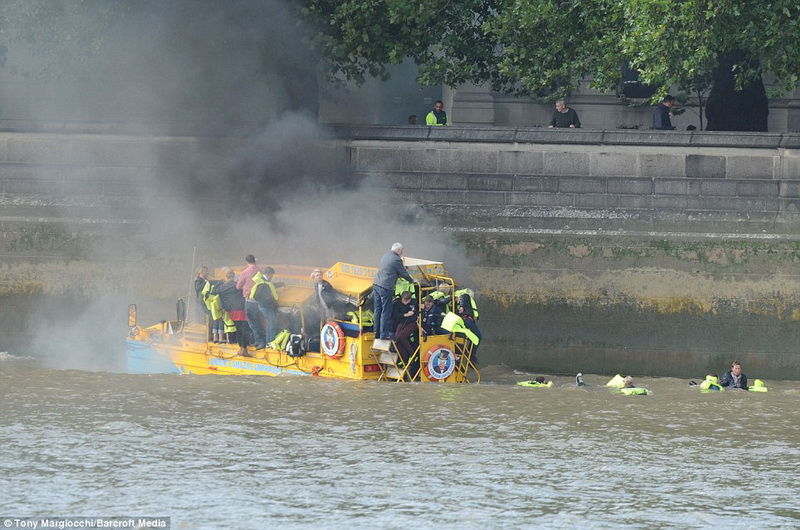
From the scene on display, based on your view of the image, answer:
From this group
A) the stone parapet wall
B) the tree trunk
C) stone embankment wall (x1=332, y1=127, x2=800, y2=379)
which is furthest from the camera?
the tree trunk

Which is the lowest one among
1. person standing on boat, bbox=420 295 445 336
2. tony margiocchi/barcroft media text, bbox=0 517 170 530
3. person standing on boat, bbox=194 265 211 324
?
tony margiocchi/barcroft media text, bbox=0 517 170 530

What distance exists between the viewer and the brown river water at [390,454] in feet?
42.7

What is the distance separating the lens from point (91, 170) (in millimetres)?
23891

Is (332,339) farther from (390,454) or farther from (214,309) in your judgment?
(390,454)

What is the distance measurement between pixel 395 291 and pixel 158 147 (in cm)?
733

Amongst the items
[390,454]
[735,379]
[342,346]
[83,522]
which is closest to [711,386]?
[735,379]

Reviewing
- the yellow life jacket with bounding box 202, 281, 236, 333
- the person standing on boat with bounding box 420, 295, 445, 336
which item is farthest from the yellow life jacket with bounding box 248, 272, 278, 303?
the person standing on boat with bounding box 420, 295, 445, 336

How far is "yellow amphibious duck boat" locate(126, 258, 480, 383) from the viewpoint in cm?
1839

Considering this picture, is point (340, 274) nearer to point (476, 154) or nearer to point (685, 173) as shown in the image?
point (476, 154)

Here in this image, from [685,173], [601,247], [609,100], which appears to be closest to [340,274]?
[601,247]

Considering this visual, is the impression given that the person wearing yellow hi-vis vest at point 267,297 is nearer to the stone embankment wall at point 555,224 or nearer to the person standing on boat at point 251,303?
the person standing on boat at point 251,303

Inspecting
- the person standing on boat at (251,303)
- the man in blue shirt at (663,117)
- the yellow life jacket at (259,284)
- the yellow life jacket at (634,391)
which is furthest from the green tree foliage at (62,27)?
the yellow life jacket at (634,391)

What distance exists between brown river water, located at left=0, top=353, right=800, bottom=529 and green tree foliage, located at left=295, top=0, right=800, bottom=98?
5.79m

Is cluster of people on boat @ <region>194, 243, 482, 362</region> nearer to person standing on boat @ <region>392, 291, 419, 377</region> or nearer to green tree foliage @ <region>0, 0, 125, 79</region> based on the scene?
person standing on boat @ <region>392, 291, 419, 377</region>
